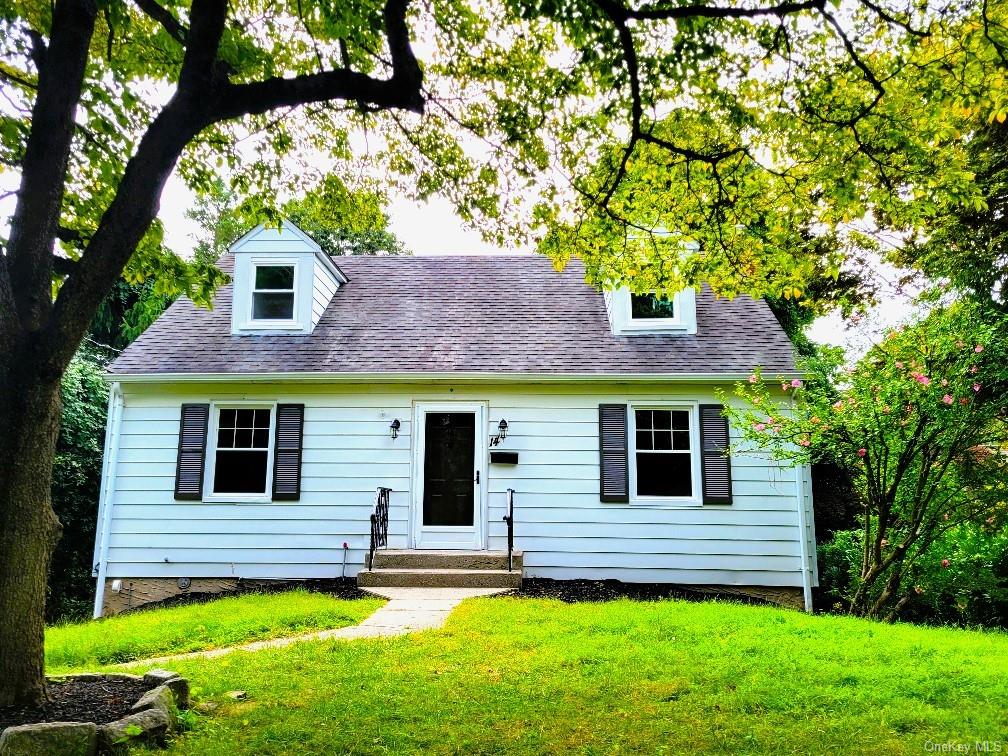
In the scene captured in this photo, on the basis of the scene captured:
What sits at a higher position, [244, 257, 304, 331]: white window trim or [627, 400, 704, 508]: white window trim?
[244, 257, 304, 331]: white window trim

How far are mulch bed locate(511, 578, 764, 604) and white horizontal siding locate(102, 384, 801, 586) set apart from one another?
0.55 feet

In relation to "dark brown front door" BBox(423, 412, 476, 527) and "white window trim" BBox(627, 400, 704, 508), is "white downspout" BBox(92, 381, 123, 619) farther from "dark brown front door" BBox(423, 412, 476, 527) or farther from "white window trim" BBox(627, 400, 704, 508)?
"white window trim" BBox(627, 400, 704, 508)

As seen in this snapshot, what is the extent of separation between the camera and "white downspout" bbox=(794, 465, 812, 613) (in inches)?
359

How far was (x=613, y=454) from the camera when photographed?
9578mm

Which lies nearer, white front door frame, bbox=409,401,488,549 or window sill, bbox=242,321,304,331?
white front door frame, bbox=409,401,488,549

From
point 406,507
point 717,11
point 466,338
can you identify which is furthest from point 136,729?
point 466,338

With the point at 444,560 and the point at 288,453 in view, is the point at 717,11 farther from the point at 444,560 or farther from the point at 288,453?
the point at 288,453

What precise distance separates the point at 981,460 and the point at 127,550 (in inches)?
461

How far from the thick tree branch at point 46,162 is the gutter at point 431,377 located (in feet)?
19.6

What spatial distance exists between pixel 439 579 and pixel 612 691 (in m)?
4.71

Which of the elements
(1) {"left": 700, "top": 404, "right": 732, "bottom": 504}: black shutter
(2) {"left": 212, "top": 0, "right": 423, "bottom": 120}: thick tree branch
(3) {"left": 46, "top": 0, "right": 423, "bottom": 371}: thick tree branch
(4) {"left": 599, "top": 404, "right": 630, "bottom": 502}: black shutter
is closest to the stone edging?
(3) {"left": 46, "top": 0, "right": 423, "bottom": 371}: thick tree branch

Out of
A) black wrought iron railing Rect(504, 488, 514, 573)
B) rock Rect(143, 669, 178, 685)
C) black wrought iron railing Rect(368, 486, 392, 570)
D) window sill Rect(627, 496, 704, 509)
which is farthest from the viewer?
window sill Rect(627, 496, 704, 509)

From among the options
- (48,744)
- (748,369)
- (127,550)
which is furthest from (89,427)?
(748,369)

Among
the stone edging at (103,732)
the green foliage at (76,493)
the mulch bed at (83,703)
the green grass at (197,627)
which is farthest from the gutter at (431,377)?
the stone edging at (103,732)
